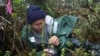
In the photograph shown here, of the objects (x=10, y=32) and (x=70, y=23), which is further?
(x=70, y=23)

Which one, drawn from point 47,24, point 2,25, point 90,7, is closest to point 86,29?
point 47,24

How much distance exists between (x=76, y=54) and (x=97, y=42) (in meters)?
1.54

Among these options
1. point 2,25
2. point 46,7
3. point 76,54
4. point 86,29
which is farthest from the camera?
point 46,7

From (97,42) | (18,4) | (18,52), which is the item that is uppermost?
(18,4)

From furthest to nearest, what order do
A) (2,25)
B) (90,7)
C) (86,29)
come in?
(90,7) → (86,29) → (2,25)

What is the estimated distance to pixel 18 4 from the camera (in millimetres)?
3465

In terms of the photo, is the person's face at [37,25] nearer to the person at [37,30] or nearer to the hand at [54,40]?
the person at [37,30]

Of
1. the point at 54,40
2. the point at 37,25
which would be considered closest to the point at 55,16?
the point at 37,25

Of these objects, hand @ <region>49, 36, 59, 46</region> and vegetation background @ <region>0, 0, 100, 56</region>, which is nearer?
hand @ <region>49, 36, 59, 46</region>

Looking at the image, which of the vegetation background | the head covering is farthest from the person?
the vegetation background

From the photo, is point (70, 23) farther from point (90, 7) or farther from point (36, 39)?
point (90, 7)

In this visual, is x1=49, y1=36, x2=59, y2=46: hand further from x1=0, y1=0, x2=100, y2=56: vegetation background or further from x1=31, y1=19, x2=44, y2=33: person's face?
x1=31, y1=19, x2=44, y2=33: person's face

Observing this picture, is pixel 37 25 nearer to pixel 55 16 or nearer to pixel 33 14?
pixel 33 14

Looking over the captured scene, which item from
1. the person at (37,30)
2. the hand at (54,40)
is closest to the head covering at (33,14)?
the person at (37,30)
